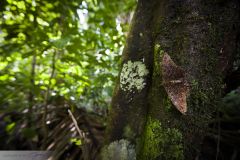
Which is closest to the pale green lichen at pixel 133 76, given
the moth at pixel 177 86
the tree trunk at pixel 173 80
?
the tree trunk at pixel 173 80

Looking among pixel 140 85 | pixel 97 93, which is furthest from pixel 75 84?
pixel 140 85

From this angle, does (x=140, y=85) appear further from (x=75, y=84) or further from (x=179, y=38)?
(x=75, y=84)

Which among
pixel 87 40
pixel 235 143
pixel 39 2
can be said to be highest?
pixel 39 2

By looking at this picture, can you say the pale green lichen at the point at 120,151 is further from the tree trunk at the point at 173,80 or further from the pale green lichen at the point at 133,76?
the pale green lichen at the point at 133,76

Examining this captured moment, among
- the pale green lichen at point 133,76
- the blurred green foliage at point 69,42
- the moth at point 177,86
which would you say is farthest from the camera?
the blurred green foliage at point 69,42

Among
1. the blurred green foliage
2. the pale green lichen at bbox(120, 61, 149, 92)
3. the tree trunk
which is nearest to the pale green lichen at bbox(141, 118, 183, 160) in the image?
the tree trunk

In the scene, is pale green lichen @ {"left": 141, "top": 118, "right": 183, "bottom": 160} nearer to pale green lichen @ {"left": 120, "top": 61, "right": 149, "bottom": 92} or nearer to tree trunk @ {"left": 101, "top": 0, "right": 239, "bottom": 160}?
tree trunk @ {"left": 101, "top": 0, "right": 239, "bottom": 160}

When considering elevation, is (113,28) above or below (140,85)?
above

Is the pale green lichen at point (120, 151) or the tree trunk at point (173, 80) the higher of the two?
the tree trunk at point (173, 80)

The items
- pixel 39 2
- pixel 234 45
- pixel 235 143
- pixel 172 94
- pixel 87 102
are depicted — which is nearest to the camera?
pixel 172 94
